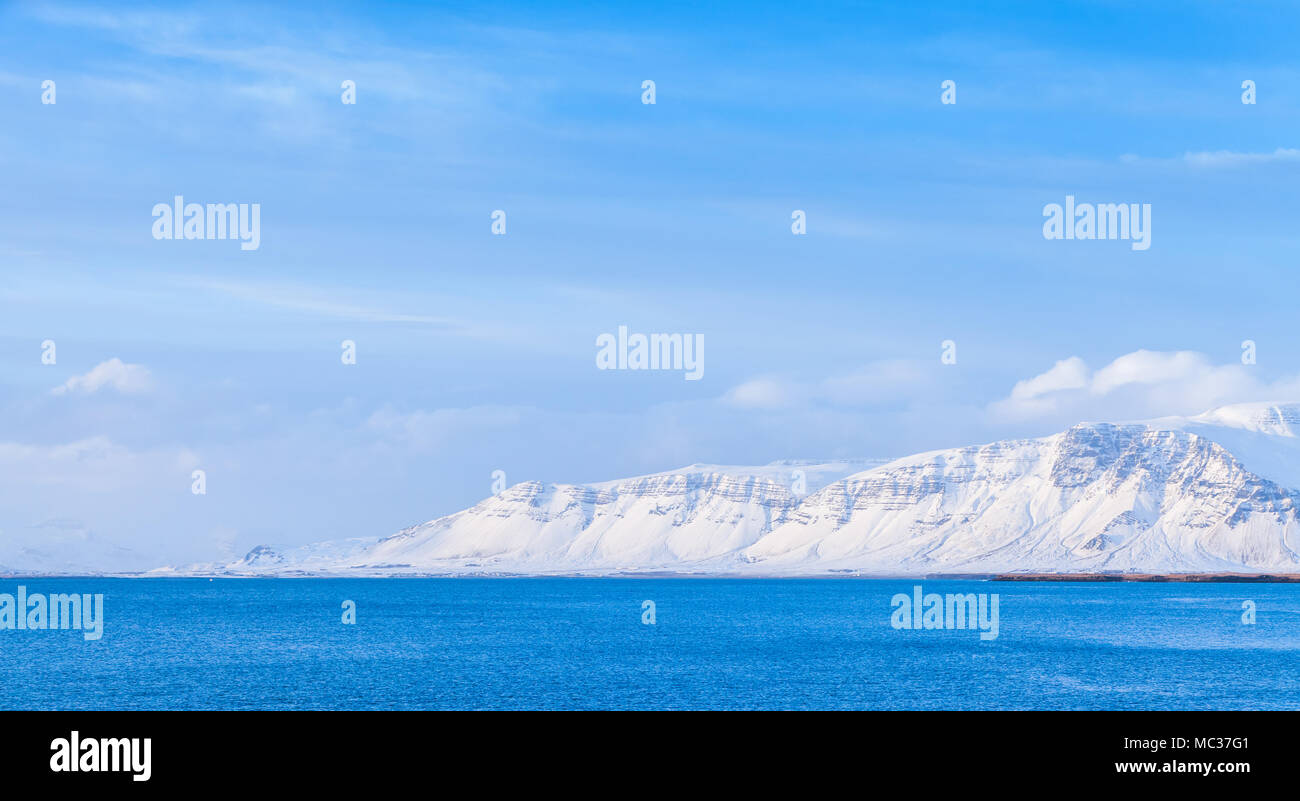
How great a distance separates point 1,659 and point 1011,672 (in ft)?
270
